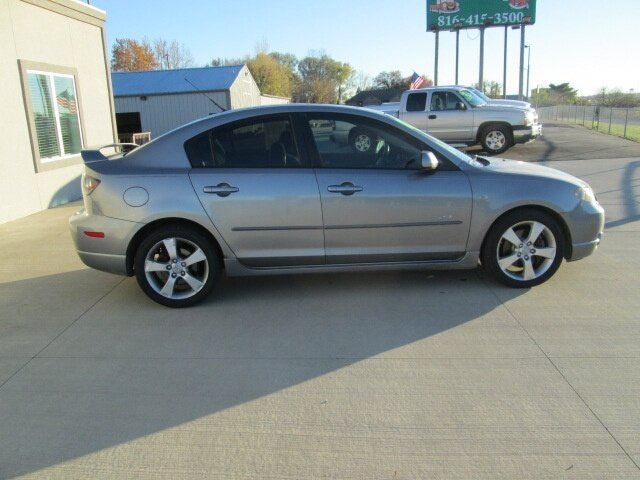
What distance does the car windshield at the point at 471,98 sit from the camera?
1587 centimetres

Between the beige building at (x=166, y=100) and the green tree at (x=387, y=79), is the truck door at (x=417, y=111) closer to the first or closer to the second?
the beige building at (x=166, y=100)

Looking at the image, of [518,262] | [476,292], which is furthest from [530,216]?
[476,292]

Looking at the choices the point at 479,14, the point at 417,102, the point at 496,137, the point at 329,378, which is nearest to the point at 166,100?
the point at 479,14

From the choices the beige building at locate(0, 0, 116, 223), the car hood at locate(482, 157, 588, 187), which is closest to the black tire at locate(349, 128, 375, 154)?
the car hood at locate(482, 157, 588, 187)

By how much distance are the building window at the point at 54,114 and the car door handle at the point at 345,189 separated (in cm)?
698

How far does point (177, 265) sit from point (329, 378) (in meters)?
1.91

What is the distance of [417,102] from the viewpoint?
16297 mm

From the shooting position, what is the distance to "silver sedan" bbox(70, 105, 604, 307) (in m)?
4.70

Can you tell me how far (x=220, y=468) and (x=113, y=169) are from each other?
3.01 meters

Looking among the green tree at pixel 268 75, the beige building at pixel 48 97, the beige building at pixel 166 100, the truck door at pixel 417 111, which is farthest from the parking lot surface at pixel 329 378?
the green tree at pixel 268 75

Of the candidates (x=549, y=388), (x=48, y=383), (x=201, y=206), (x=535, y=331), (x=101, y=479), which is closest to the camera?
(x=101, y=479)

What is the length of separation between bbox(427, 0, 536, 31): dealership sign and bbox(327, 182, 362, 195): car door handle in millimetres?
30903

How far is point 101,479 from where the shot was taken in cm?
265

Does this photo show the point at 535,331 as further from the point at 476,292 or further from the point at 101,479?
the point at 101,479
